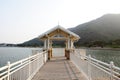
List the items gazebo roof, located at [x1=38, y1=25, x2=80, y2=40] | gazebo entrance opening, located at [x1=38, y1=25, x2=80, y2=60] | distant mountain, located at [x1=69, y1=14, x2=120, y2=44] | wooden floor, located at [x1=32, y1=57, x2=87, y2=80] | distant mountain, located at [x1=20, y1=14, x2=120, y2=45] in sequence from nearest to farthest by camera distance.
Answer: wooden floor, located at [x1=32, y1=57, x2=87, y2=80]
gazebo roof, located at [x1=38, y1=25, x2=80, y2=40]
gazebo entrance opening, located at [x1=38, y1=25, x2=80, y2=60]
distant mountain, located at [x1=20, y1=14, x2=120, y2=45]
distant mountain, located at [x1=69, y1=14, x2=120, y2=44]

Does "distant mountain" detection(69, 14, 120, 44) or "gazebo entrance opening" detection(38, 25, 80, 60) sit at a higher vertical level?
"distant mountain" detection(69, 14, 120, 44)

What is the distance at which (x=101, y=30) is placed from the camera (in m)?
168

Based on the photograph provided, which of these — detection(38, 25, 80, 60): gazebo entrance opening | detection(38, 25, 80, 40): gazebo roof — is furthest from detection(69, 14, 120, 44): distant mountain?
detection(38, 25, 80, 40): gazebo roof

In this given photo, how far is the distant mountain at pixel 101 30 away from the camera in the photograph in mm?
151125

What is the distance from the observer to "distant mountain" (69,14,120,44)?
15175 cm

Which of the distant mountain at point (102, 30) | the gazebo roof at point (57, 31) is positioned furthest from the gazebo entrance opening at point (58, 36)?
the distant mountain at point (102, 30)

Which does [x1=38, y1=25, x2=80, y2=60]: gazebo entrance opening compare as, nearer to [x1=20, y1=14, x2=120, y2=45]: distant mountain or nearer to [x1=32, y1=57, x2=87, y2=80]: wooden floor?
[x1=32, y1=57, x2=87, y2=80]: wooden floor

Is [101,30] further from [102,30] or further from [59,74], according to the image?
[59,74]

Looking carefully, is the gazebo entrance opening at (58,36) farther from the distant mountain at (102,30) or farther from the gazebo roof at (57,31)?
the distant mountain at (102,30)

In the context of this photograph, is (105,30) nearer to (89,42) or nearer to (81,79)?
(89,42)

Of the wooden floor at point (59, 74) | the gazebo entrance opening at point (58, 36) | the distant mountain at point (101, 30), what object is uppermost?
the distant mountain at point (101, 30)

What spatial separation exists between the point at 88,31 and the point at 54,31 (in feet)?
471

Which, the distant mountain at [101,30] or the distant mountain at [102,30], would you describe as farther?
the distant mountain at [102,30]

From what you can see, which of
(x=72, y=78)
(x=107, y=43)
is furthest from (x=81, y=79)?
(x=107, y=43)
